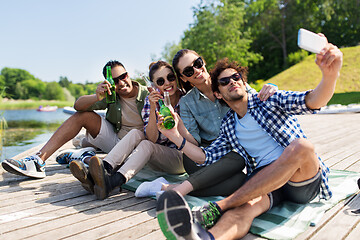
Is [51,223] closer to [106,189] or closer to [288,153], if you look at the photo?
[106,189]

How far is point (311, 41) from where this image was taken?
1493 millimetres

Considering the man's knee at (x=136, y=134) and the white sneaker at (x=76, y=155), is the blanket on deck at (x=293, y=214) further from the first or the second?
the white sneaker at (x=76, y=155)

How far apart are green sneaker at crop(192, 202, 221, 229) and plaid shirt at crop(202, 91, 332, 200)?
2.11 ft

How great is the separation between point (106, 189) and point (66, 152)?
1.76 m

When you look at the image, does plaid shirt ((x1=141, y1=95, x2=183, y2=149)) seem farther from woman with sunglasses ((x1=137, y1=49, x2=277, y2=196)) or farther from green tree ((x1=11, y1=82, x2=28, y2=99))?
green tree ((x1=11, y1=82, x2=28, y2=99))

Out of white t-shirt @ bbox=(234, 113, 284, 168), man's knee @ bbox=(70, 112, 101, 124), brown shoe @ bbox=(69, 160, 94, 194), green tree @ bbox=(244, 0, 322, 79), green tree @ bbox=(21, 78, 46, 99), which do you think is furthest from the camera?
green tree @ bbox=(21, 78, 46, 99)

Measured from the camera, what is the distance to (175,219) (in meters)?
1.47

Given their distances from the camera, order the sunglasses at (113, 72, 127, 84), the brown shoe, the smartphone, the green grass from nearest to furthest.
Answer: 1. the smartphone
2. the brown shoe
3. the sunglasses at (113, 72, 127, 84)
4. the green grass

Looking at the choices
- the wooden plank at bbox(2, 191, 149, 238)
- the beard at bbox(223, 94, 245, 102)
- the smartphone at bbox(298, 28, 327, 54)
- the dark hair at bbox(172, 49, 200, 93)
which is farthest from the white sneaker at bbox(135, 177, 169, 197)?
the smartphone at bbox(298, 28, 327, 54)

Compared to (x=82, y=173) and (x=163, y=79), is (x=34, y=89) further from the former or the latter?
(x=82, y=173)

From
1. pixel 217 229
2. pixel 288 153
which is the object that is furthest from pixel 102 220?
pixel 288 153

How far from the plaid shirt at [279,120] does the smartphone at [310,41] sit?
0.43 m

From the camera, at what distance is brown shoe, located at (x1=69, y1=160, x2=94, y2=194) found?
2467mm

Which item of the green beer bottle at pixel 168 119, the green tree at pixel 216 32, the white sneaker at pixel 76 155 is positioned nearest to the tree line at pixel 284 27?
the green tree at pixel 216 32
